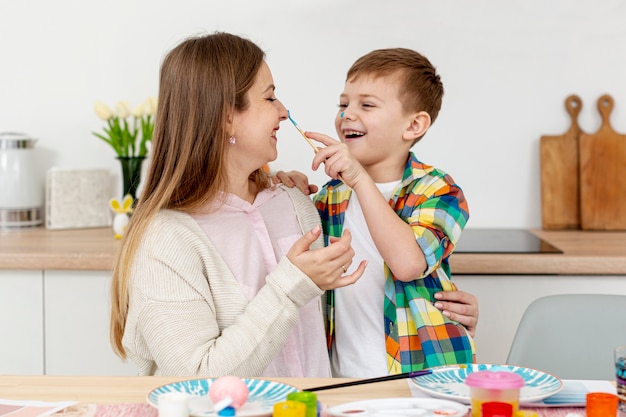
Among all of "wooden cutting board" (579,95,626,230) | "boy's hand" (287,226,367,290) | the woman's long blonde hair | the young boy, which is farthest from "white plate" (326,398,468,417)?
"wooden cutting board" (579,95,626,230)

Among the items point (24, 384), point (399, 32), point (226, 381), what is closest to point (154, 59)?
point (399, 32)

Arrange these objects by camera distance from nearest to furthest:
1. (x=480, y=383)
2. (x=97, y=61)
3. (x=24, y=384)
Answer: (x=480, y=383) < (x=24, y=384) < (x=97, y=61)

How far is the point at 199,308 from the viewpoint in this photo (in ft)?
5.04

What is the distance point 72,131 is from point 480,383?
218cm

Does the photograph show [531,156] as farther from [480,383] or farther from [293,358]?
[480,383]

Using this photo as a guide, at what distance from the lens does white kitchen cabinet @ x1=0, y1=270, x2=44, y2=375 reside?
238 centimetres

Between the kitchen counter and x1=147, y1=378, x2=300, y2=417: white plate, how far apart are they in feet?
3.67

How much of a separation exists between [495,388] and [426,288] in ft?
2.47

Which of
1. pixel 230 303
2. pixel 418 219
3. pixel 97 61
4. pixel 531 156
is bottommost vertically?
pixel 230 303

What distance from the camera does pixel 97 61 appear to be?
2.91 meters

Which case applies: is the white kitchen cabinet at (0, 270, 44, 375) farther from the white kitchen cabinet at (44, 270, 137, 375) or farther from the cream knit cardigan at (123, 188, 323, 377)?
the cream knit cardigan at (123, 188, 323, 377)

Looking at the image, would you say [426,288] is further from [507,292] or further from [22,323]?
[22,323]

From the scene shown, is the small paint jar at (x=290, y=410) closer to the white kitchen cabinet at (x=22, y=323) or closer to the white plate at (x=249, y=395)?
the white plate at (x=249, y=395)

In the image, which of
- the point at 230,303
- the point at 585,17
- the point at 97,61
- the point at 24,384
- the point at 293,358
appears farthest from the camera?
the point at 97,61
